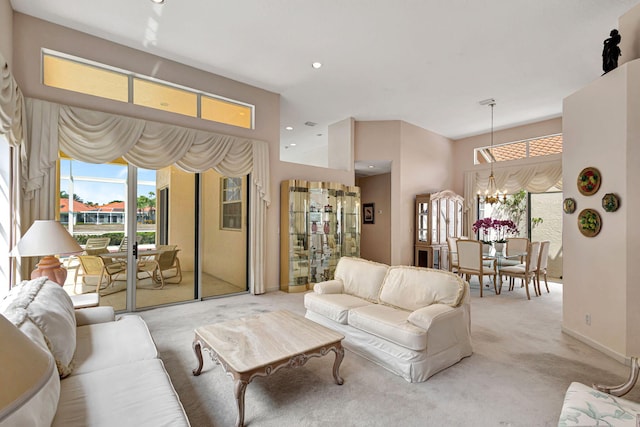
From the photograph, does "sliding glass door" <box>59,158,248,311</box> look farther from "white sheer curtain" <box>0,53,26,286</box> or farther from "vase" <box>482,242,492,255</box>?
"vase" <box>482,242,492,255</box>

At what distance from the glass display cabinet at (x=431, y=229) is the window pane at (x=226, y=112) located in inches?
163

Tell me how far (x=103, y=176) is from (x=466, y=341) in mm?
4678

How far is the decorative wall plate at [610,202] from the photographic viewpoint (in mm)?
2986

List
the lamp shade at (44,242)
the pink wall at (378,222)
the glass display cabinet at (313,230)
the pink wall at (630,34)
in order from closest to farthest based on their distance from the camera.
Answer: the lamp shade at (44,242) < the pink wall at (630,34) < the glass display cabinet at (313,230) < the pink wall at (378,222)

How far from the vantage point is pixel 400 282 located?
3.25 m

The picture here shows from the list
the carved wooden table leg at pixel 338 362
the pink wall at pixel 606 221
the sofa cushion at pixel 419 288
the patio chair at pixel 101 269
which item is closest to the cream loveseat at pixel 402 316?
the sofa cushion at pixel 419 288

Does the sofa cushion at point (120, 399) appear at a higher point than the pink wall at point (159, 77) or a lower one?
lower

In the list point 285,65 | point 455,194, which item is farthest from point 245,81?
point 455,194

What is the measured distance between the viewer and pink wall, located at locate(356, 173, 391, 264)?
8617 millimetres

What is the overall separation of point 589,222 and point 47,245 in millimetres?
5239

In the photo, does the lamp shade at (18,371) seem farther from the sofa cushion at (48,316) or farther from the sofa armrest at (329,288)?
the sofa armrest at (329,288)

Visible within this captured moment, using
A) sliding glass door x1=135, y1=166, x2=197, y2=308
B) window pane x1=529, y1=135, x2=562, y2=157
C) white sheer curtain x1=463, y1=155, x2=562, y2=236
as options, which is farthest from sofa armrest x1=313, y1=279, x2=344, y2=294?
window pane x1=529, y1=135, x2=562, y2=157

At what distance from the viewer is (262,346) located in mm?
2305

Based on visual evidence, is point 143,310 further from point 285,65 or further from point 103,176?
point 285,65
